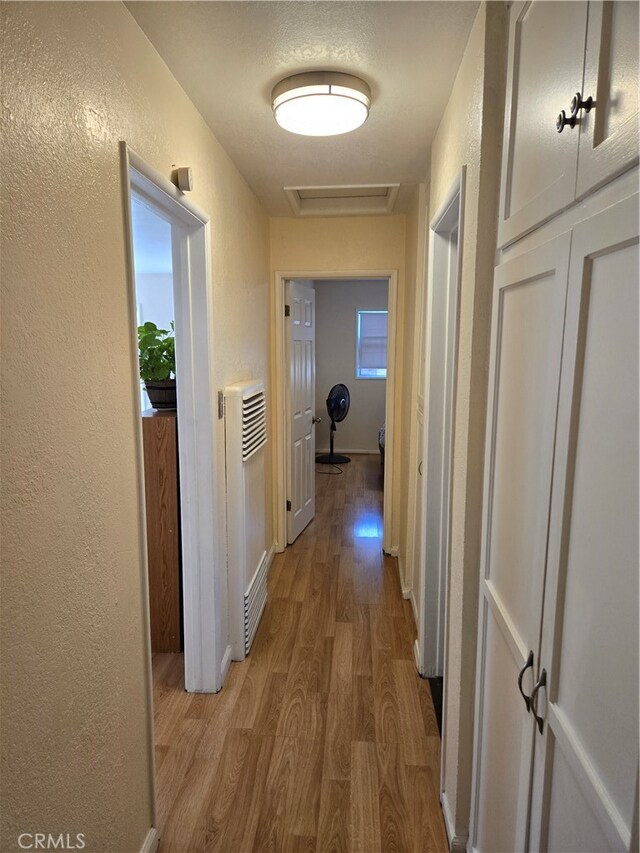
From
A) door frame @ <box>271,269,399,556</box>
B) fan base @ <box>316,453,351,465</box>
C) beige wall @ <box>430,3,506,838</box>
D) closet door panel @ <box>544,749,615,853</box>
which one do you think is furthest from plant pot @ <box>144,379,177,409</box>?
fan base @ <box>316,453,351,465</box>

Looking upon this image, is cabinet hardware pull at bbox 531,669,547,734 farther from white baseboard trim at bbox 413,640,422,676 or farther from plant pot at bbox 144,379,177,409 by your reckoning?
plant pot at bbox 144,379,177,409

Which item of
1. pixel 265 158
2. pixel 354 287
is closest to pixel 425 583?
pixel 265 158

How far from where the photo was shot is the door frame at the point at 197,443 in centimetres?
204

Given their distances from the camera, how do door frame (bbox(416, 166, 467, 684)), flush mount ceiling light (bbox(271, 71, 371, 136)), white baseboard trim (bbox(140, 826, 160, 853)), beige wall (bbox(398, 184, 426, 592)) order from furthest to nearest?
beige wall (bbox(398, 184, 426, 592))
door frame (bbox(416, 166, 467, 684))
flush mount ceiling light (bbox(271, 71, 371, 136))
white baseboard trim (bbox(140, 826, 160, 853))

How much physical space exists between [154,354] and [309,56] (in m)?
1.46

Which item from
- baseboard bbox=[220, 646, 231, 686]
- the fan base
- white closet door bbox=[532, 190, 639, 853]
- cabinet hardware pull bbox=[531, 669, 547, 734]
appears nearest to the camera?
white closet door bbox=[532, 190, 639, 853]

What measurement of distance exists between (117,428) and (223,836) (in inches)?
54.9

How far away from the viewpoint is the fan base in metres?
6.73

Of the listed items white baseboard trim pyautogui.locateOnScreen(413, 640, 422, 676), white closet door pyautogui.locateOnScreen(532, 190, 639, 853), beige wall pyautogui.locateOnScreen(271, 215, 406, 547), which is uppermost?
beige wall pyautogui.locateOnScreen(271, 215, 406, 547)

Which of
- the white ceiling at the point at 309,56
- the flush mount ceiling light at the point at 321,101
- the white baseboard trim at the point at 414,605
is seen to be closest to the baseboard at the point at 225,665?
the white baseboard trim at the point at 414,605

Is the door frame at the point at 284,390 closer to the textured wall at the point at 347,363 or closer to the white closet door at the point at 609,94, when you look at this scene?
the white closet door at the point at 609,94

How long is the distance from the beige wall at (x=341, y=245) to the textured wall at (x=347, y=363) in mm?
3483

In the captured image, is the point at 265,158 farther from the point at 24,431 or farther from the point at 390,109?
the point at 24,431

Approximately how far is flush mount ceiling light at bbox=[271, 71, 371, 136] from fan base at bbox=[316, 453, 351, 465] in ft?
16.9
